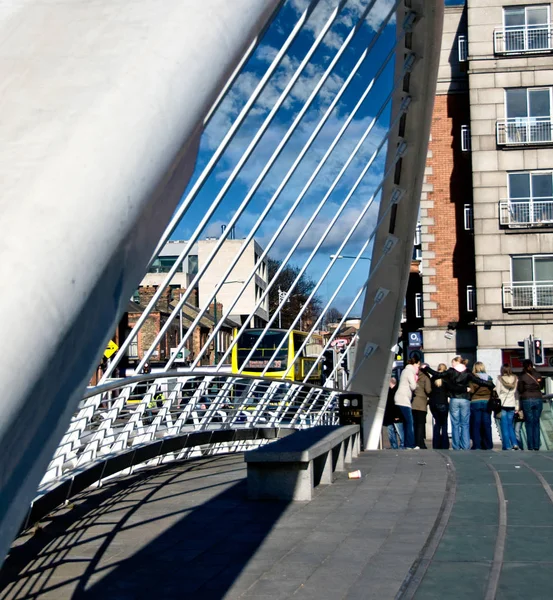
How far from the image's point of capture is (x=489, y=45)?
29531mm

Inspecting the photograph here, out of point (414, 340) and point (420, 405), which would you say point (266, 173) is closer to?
point (420, 405)

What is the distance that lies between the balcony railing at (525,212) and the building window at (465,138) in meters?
2.62

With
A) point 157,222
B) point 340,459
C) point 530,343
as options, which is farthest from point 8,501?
point 530,343

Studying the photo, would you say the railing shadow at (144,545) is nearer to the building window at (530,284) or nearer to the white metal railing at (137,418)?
the white metal railing at (137,418)

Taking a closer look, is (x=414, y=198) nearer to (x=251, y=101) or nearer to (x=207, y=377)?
(x=207, y=377)

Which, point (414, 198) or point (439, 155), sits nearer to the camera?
point (414, 198)

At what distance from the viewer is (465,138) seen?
3078cm

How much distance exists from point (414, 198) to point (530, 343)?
12.1 metres

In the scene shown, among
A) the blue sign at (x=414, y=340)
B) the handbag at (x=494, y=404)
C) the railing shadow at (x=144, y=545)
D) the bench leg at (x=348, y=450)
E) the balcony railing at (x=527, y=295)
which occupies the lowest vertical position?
the railing shadow at (x=144, y=545)

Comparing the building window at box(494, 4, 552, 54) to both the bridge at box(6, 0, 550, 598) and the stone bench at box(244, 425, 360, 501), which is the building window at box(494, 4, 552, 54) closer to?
the bridge at box(6, 0, 550, 598)

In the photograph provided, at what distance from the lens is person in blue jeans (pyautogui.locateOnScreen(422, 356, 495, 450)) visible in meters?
→ 12.9

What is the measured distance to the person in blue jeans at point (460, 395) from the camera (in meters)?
12.9

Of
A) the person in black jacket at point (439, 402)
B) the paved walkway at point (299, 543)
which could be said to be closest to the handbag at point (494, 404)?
the person in black jacket at point (439, 402)

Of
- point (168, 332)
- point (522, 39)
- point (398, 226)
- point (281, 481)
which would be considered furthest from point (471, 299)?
point (168, 332)
